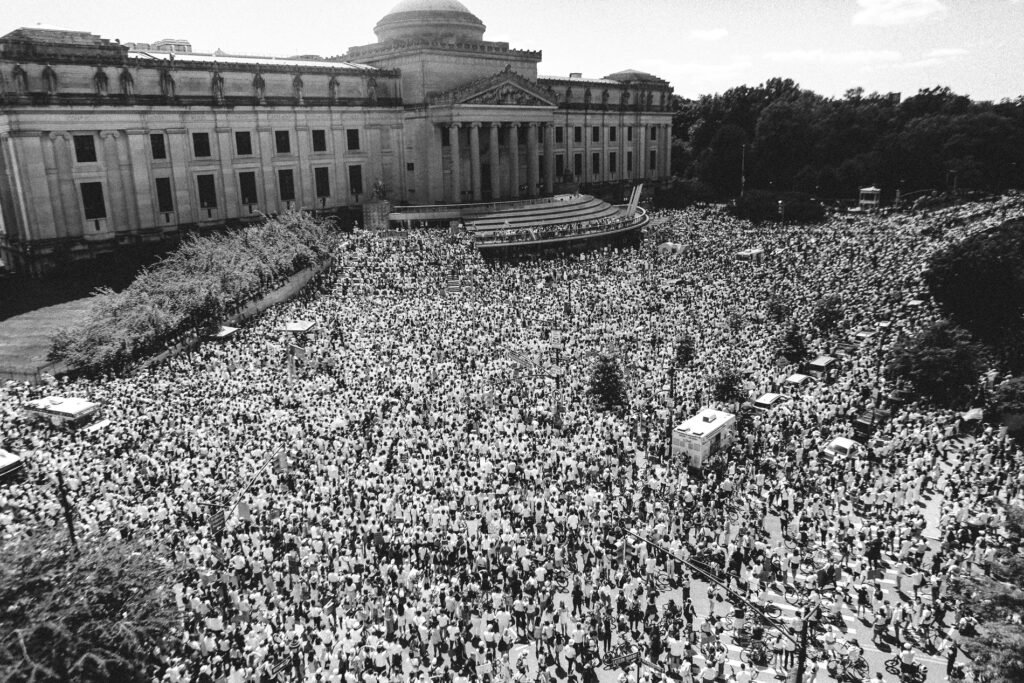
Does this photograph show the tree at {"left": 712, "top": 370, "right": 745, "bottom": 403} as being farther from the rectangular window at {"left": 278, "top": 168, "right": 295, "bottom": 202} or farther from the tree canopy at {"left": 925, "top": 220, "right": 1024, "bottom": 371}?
the rectangular window at {"left": 278, "top": 168, "right": 295, "bottom": 202}

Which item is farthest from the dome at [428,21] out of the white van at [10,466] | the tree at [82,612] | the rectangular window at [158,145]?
the tree at [82,612]

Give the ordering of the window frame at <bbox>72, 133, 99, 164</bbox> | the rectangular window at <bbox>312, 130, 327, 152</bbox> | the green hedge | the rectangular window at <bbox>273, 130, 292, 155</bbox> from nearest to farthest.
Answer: the green hedge < the window frame at <bbox>72, 133, 99, 164</bbox> < the rectangular window at <bbox>273, 130, 292, 155</bbox> < the rectangular window at <bbox>312, 130, 327, 152</bbox>

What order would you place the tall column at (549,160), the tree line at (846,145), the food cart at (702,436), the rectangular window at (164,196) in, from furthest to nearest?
the tree line at (846,145) → the tall column at (549,160) → the rectangular window at (164,196) → the food cart at (702,436)

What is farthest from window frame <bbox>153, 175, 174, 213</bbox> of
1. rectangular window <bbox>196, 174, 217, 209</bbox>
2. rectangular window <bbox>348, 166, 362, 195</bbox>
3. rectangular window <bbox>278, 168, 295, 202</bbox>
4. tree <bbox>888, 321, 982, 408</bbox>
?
tree <bbox>888, 321, 982, 408</bbox>

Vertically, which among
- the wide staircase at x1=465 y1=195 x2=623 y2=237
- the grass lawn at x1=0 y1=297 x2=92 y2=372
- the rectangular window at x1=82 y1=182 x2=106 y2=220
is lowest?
the grass lawn at x1=0 y1=297 x2=92 y2=372

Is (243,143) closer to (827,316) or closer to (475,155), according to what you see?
(475,155)

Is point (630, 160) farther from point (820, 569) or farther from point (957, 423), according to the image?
point (820, 569)

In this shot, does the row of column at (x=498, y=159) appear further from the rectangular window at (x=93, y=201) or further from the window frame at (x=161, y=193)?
the rectangular window at (x=93, y=201)
